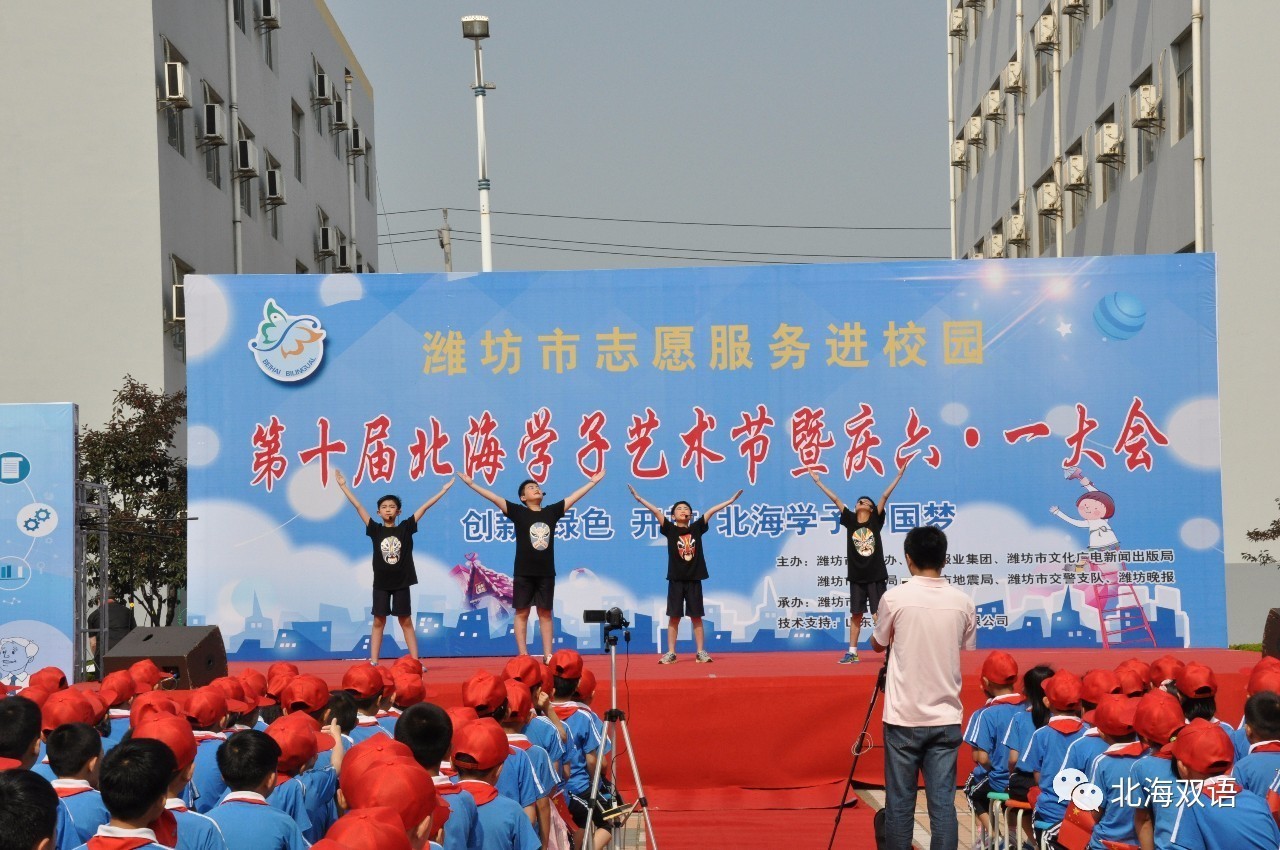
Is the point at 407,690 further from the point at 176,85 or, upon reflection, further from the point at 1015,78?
the point at 1015,78

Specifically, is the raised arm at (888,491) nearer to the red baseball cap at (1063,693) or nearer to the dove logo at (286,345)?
the dove logo at (286,345)

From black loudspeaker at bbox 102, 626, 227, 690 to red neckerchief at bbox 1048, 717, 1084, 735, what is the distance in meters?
4.84

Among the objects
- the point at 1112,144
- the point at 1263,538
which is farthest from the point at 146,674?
the point at 1112,144

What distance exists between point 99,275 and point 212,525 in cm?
475

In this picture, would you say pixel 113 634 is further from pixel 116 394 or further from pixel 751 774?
pixel 751 774

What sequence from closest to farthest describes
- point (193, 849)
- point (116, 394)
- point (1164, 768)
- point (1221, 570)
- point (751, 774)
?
point (193, 849) < point (1164, 768) < point (751, 774) < point (1221, 570) < point (116, 394)

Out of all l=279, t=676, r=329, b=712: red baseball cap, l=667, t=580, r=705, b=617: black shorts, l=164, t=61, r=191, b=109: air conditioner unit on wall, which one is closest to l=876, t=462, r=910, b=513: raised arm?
l=667, t=580, r=705, b=617: black shorts

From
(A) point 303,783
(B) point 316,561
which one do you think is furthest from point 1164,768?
(B) point 316,561

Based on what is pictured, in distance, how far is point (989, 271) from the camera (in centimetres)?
1205

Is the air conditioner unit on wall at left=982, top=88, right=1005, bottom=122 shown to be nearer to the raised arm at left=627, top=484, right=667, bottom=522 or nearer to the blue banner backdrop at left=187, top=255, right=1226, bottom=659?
the blue banner backdrop at left=187, top=255, right=1226, bottom=659

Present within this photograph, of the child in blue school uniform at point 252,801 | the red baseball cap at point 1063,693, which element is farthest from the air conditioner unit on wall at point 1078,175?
the child in blue school uniform at point 252,801

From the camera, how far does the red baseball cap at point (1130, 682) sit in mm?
5883

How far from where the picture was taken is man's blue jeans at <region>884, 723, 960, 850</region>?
5.30 metres

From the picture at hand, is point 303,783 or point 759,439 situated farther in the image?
point 759,439
